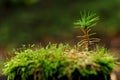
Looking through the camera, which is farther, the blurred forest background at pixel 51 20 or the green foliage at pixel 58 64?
the blurred forest background at pixel 51 20

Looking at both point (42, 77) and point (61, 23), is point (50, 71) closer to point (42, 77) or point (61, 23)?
point (42, 77)

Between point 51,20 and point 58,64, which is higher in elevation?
point 51,20

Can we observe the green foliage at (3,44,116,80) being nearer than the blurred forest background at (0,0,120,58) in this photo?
Yes

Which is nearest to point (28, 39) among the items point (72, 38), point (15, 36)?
point (15, 36)

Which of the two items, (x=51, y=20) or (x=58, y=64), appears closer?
(x=58, y=64)
